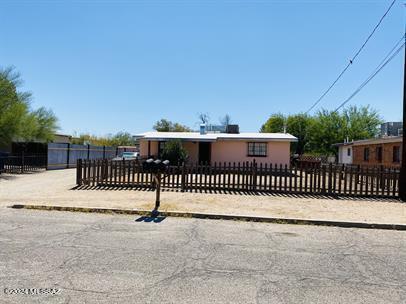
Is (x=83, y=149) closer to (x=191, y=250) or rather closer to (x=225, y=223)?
(x=225, y=223)

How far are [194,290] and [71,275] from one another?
162 centimetres

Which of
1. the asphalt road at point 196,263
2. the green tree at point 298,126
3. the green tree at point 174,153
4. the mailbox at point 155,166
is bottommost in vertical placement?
the asphalt road at point 196,263

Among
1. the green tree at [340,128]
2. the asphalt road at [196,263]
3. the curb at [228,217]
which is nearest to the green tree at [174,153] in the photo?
the curb at [228,217]

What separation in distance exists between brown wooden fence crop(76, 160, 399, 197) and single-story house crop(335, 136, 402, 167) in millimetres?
10621

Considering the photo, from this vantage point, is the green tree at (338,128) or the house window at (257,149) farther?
the green tree at (338,128)

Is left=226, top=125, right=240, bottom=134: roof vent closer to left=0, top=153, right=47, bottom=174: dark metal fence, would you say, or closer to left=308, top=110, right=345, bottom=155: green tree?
left=0, top=153, right=47, bottom=174: dark metal fence

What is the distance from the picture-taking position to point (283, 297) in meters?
4.06

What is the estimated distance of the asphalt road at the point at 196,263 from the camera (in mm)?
4105

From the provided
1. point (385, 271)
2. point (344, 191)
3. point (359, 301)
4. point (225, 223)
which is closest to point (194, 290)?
point (359, 301)

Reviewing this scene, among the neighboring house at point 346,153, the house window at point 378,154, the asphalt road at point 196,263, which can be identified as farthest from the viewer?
the neighboring house at point 346,153

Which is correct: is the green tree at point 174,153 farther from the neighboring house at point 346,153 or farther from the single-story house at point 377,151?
the neighboring house at point 346,153

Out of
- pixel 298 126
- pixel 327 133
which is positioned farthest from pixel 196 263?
pixel 298 126

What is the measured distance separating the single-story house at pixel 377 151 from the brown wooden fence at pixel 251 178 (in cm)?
1062

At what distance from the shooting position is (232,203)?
11.1m
